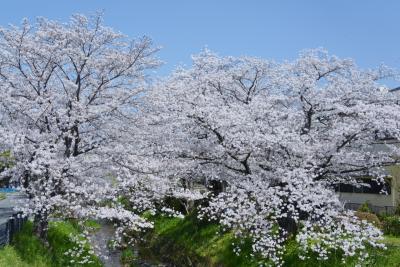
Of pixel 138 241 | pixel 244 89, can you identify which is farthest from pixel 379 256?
pixel 138 241

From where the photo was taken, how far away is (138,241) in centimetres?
2662

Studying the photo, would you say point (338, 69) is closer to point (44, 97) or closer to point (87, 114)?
point (87, 114)

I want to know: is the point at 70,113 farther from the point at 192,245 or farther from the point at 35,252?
the point at 192,245

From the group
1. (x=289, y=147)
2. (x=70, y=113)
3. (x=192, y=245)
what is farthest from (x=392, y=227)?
(x=70, y=113)

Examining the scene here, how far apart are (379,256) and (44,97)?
11.7 m

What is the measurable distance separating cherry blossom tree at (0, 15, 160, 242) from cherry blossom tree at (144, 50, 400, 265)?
5.98 ft

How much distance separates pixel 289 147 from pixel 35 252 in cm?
925

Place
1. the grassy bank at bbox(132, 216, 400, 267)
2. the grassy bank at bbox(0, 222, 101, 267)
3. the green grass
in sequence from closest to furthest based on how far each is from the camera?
the grassy bank at bbox(132, 216, 400, 267)
the grassy bank at bbox(0, 222, 101, 267)
the green grass

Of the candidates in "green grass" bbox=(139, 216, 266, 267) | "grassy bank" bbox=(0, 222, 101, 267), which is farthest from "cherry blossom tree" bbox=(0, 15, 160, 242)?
"green grass" bbox=(139, 216, 266, 267)

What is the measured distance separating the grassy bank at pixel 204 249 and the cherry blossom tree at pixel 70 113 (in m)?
4.35

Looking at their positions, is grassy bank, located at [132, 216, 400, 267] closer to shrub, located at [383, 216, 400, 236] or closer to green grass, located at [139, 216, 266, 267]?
green grass, located at [139, 216, 266, 267]

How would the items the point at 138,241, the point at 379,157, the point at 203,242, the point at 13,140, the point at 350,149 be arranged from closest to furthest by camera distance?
the point at 13,140, the point at 379,157, the point at 350,149, the point at 203,242, the point at 138,241

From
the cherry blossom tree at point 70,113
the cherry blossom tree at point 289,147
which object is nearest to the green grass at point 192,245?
the cherry blossom tree at point 289,147

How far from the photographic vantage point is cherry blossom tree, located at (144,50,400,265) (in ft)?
46.3
